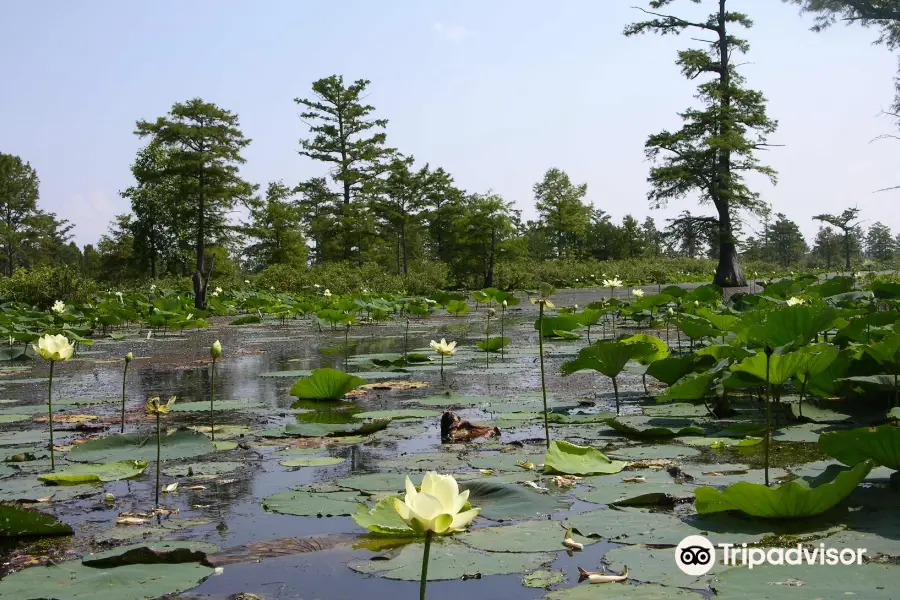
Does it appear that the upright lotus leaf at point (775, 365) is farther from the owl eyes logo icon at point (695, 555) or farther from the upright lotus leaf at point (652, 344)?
the owl eyes logo icon at point (695, 555)

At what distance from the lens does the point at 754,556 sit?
1472 millimetres

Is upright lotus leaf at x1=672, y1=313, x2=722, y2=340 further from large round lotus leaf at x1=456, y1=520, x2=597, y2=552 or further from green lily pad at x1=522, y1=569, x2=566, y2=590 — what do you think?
green lily pad at x1=522, y1=569, x2=566, y2=590

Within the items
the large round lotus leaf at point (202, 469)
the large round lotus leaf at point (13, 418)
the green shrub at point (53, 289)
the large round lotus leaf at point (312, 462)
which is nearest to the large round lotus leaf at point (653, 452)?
the large round lotus leaf at point (312, 462)

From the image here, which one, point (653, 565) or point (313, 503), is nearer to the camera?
point (653, 565)

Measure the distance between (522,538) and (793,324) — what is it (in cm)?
157

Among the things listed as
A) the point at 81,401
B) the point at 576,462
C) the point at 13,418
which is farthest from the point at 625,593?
the point at 81,401

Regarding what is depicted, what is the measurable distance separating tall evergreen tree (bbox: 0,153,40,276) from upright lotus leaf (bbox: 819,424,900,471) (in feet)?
125

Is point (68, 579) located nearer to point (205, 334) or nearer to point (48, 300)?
point (205, 334)

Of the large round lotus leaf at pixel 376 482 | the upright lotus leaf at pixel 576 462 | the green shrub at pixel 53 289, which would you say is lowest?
the large round lotus leaf at pixel 376 482

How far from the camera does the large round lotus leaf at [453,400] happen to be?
375cm

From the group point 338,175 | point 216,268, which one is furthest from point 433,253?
point 216,268

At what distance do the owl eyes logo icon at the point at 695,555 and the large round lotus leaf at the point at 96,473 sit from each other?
5.30 feet

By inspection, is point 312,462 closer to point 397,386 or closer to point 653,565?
point 653,565

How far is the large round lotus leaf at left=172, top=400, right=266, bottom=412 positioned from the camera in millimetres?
3744
